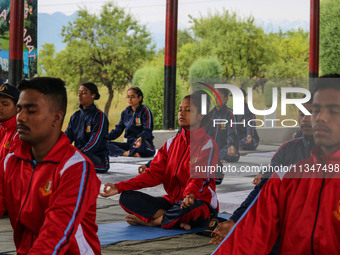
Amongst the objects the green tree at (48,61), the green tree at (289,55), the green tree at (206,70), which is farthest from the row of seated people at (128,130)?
the green tree at (48,61)

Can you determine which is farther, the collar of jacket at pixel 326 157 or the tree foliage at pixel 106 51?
the tree foliage at pixel 106 51

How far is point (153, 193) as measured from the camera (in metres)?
5.61

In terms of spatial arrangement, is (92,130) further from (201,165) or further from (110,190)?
(110,190)

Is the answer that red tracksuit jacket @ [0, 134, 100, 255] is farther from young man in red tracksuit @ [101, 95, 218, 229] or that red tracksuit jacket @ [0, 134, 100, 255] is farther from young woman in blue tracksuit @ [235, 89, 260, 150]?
young woman in blue tracksuit @ [235, 89, 260, 150]

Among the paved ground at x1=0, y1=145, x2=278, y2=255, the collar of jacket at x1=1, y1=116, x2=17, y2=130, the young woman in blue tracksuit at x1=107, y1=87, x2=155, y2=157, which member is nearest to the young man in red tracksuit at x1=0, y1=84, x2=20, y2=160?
the collar of jacket at x1=1, y1=116, x2=17, y2=130

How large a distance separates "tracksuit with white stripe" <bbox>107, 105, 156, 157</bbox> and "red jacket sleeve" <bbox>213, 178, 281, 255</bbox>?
5.90 metres

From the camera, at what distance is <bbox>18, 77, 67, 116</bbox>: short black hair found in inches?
77.2

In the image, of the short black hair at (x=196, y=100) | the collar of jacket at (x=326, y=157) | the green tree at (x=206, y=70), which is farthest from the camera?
the green tree at (x=206, y=70)

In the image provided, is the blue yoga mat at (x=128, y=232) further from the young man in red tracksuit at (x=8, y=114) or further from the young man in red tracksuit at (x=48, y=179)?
the young man in red tracksuit at (x=48, y=179)

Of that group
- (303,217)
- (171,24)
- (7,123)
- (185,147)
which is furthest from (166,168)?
(171,24)

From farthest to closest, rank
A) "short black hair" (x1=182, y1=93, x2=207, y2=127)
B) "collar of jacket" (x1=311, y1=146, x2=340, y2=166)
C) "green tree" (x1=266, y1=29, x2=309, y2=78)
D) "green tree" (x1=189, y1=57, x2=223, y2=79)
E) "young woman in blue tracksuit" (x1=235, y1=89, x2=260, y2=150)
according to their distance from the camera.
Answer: "green tree" (x1=266, y1=29, x2=309, y2=78) < "green tree" (x1=189, y1=57, x2=223, y2=79) < "young woman in blue tracksuit" (x1=235, y1=89, x2=260, y2=150) < "short black hair" (x1=182, y1=93, x2=207, y2=127) < "collar of jacket" (x1=311, y1=146, x2=340, y2=166)

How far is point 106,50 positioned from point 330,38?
9928mm

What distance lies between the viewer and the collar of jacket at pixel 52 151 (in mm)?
2000

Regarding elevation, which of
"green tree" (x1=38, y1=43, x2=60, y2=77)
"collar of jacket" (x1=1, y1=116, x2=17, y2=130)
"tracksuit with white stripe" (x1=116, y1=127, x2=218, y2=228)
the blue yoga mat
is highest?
"green tree" (x1=38, y1=43, x2=60, y2=77)
